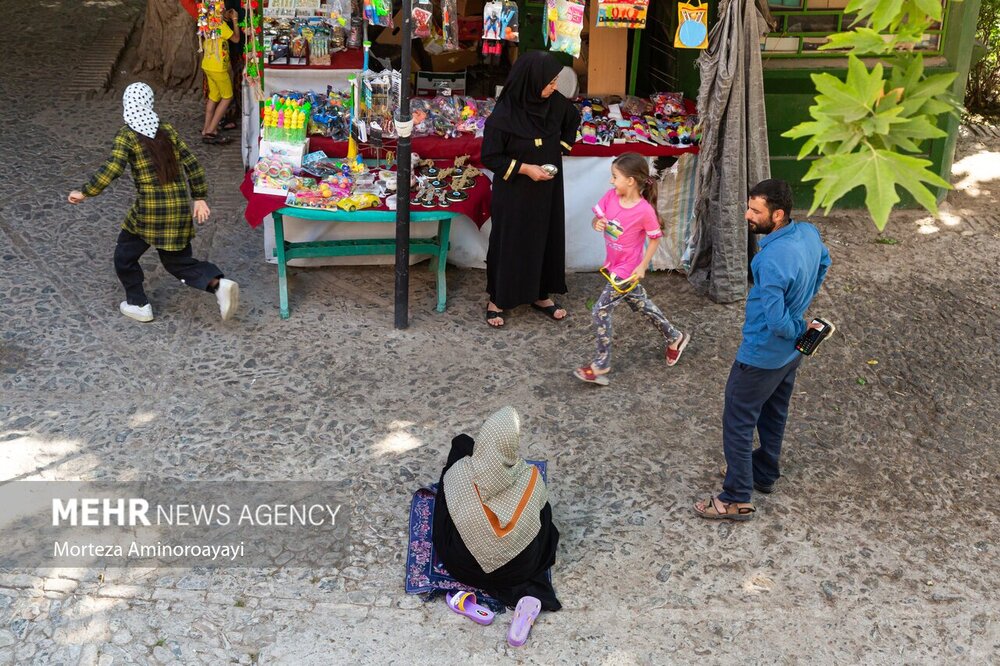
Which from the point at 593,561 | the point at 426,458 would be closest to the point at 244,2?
the point at 426,458

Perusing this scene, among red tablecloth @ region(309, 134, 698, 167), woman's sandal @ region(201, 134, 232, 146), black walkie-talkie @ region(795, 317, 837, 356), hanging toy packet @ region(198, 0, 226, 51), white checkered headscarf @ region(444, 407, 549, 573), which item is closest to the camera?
white checkered headscarf @ region(444, 407, 549, 573)

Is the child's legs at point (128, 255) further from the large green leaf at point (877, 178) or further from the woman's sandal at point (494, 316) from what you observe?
the large green leaf at point (877, 178)

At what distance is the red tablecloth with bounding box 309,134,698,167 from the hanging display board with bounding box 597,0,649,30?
30.9 inches

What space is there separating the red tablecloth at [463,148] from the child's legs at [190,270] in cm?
115

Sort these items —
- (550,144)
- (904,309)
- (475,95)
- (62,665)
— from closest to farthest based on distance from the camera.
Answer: (62,665)
(550,144)
(904,309)
(475,95)

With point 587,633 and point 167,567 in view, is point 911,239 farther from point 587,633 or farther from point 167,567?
point 167,567

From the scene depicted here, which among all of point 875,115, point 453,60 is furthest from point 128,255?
point 875,115

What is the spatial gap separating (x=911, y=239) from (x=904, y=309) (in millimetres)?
1122

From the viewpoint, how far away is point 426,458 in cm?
522

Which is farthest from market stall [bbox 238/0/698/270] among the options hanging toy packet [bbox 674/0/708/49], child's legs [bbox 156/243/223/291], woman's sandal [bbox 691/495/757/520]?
woman's sandal [bbox 691/495/757/520]

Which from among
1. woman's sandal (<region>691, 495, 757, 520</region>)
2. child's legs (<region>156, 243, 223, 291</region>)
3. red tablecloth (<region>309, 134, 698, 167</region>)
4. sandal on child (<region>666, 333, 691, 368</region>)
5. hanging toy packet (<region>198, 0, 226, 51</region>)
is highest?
hanging toy packet (<region>198, 0, 226, 51</region>)

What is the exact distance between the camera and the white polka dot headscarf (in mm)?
5652

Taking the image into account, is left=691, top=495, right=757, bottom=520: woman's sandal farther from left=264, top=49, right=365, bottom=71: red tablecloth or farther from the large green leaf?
left=264, top=49, right=365, bottom=71: red tablecloth

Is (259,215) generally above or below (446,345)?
above
